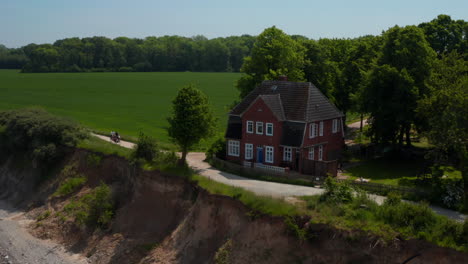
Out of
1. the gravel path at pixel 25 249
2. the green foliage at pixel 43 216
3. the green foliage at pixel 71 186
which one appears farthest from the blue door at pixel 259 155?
the green foliage at pixel 43 216

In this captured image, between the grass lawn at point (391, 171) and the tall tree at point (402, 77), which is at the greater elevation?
the tall tree at point (402, 77)

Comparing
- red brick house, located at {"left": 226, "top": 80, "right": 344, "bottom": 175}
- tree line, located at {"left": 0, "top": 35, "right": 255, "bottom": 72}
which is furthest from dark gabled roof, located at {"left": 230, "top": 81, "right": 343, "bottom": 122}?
tree line, located at {"left": 0, "top": 35, "right": 255, "bottom": 72}

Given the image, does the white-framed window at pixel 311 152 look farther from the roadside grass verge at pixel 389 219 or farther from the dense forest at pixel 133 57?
the dense forest at pixel 133 57

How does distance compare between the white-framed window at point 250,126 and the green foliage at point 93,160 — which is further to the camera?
the green foliage at point 93,160

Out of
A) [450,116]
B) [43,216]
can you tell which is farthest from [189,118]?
[450,116]

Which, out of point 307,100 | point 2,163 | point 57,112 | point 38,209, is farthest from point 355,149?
point 57,112

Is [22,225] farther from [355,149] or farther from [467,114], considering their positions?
[467,114]

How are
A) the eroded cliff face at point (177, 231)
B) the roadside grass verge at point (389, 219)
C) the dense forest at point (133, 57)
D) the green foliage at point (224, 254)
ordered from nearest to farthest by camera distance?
1. the roadside grass verge at point (389, 219)
2. the eroded cliff face at point (177, 231)
3. the green foliage at point (224, 254)
4. the dense forest at point (133, 57)
